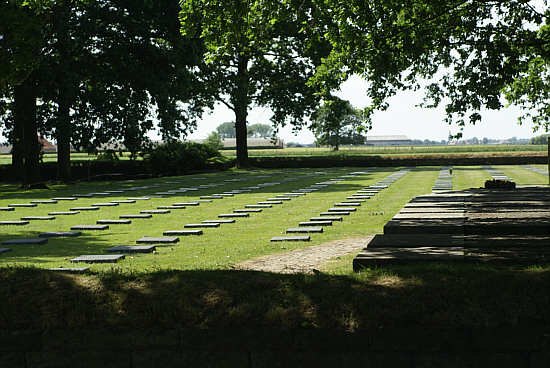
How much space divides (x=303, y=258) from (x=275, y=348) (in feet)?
14.5

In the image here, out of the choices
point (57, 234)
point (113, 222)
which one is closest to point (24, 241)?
point (57, 234)

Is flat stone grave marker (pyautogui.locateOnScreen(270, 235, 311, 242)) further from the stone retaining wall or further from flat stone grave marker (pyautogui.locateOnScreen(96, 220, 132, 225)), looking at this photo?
the stone retaining wall

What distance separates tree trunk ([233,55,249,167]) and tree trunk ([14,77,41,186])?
47.1 ft

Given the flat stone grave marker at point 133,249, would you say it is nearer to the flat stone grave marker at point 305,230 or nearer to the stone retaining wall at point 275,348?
the flat stone grave marker at point 305,230

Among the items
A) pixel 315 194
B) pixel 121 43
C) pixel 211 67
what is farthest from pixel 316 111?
pixel 315 194

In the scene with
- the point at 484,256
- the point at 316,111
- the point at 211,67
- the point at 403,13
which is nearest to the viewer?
the point at 484,256

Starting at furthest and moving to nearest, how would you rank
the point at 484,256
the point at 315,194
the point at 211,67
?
1. the point at 211,67
2. the point at 315,194
3. the point at 484,256

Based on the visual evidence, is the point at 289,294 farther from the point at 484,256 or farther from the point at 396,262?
the point at 484,256

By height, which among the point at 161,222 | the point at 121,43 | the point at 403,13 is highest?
the point at 121,43

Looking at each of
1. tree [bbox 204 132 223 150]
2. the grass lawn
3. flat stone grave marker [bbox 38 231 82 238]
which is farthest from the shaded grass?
tree [bbox 204 132 223 150]

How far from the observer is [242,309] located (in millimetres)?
4406

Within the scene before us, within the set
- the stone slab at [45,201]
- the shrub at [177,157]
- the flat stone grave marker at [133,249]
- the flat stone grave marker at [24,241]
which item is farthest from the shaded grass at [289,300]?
the shrub at [177,157]

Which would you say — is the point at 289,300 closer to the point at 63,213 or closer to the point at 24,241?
the point at 24,241

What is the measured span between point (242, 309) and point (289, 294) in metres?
0.42
